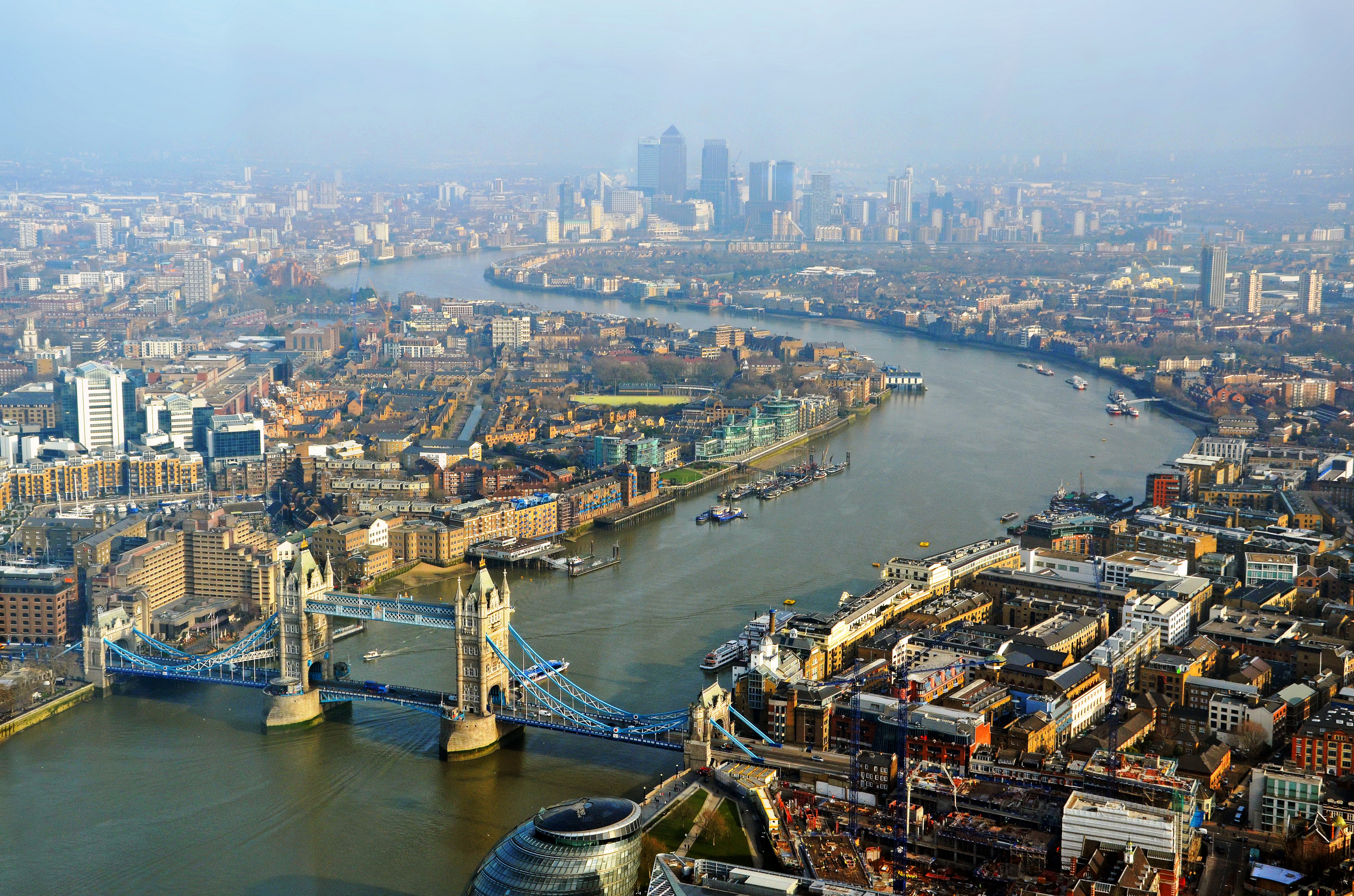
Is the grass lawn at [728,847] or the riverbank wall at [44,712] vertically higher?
the grass lawn at [728,847]

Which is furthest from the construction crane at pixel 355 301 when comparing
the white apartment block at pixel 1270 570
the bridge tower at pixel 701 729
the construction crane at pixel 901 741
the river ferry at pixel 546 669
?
the bridge tower at pixel 701 729

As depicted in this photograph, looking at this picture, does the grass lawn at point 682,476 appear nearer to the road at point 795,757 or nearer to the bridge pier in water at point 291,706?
the bridge pier in water at point 291,706

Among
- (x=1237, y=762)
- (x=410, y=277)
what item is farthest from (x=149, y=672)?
(x=410, y=277)

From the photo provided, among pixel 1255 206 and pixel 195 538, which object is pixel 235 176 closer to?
pixel 195 538

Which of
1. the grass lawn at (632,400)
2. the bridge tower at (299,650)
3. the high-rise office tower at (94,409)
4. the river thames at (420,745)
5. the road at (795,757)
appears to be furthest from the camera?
the grass lawn at (632,400)

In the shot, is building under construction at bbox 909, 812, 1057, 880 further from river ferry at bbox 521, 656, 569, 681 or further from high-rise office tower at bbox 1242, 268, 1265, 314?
high-rise office tower at bbox 1242, 268, 1265, 314

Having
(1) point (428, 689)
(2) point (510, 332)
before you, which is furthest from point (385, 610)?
(2) point (510, 332)

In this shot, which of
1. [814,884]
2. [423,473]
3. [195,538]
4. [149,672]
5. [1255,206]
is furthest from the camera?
[1255,206]
